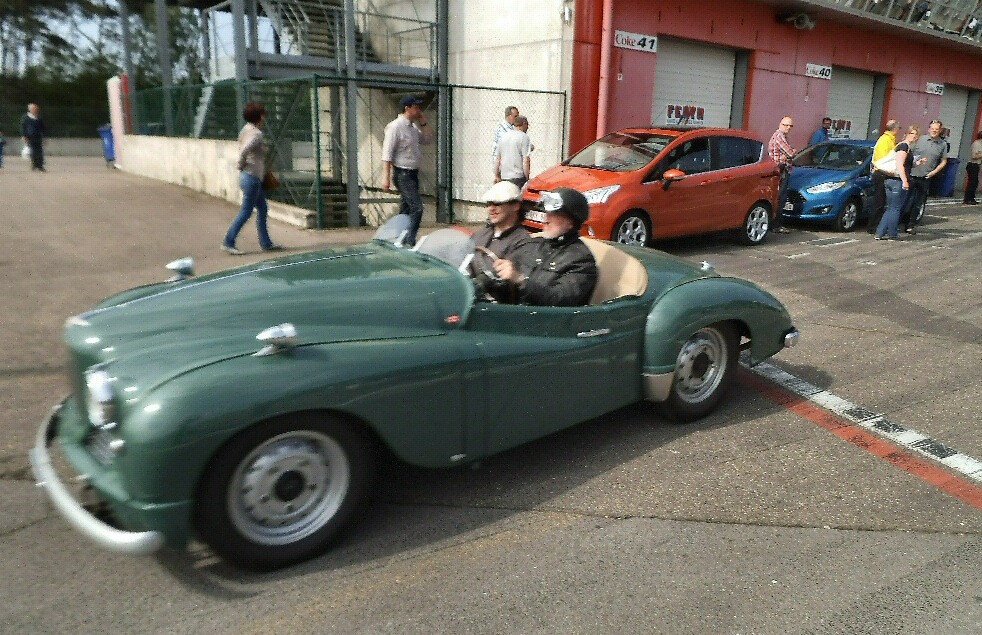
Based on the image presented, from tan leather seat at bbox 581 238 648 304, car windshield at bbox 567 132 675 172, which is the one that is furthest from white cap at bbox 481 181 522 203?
car windshield at bbox 567 132 675 172

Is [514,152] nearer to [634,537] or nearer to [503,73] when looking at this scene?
[503,73]

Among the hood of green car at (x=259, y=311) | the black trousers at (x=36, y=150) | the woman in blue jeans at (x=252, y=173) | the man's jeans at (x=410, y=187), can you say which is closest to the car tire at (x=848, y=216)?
the man's jeans at (x=410, y=187)

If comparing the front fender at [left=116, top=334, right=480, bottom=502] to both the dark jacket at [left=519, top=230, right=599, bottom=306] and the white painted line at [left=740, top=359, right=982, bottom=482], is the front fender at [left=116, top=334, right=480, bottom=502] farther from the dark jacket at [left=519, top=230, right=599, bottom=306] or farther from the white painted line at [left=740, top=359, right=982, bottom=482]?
the white painted line at [left=740, top=359, right=982, bottom=482]

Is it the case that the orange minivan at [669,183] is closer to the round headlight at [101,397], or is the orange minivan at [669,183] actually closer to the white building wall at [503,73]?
the white building wall at [503,73]

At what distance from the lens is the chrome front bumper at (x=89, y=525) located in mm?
2467

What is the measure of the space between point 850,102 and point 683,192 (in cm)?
1258

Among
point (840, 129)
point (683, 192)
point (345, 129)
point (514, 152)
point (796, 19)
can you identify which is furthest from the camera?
point (840, 129)

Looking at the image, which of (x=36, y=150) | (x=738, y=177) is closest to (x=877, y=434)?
(x=738, y=177)

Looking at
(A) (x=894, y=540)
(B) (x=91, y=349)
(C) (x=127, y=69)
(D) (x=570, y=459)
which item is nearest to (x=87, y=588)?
(B) (x=91, y=349)

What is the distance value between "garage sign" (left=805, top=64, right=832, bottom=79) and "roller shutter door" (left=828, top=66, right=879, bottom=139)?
586mm

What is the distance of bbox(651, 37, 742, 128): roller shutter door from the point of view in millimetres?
14633

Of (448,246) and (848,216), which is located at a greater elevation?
(448,246)

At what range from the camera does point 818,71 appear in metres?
17.7

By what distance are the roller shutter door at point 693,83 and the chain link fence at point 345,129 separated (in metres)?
2.74
